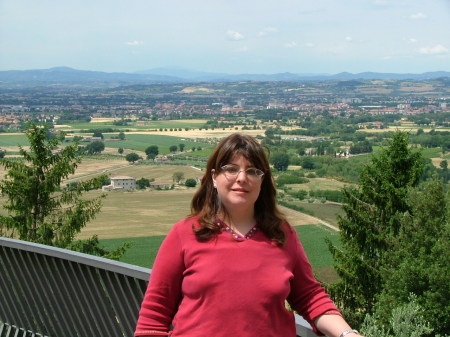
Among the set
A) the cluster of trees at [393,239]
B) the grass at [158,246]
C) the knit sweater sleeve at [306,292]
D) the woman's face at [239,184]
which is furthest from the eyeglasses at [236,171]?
the grass at [158,246]

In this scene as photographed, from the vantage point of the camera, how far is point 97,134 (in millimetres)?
77938

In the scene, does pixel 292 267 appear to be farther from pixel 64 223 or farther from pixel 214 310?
pixel 64 223

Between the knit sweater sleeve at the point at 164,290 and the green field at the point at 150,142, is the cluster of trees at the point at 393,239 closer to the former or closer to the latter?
the knit sweater sleeve at the point at 164,290

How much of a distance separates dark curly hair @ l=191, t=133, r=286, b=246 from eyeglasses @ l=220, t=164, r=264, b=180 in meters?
0.02

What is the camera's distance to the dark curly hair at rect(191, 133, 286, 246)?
220cm

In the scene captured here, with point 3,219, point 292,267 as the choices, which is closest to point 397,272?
point 3,219

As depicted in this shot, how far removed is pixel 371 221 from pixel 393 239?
6.34 ft

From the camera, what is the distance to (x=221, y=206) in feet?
7.44

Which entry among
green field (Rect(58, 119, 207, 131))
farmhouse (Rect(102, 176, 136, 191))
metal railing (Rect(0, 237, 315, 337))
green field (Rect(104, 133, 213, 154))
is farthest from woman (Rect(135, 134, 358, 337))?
green field (Rect(58, 119, 207, 131))

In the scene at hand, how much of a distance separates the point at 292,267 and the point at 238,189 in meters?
0.32

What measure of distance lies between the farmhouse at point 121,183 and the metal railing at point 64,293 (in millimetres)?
40031

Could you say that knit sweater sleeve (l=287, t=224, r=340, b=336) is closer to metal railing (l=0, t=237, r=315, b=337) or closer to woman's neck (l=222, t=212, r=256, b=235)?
woman's neck (l=222, t=212, r=256, b=235)

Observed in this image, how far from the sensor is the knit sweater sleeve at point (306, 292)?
2239 mm

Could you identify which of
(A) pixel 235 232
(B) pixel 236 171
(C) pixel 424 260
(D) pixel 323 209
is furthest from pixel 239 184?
(D) pixel 323 209
